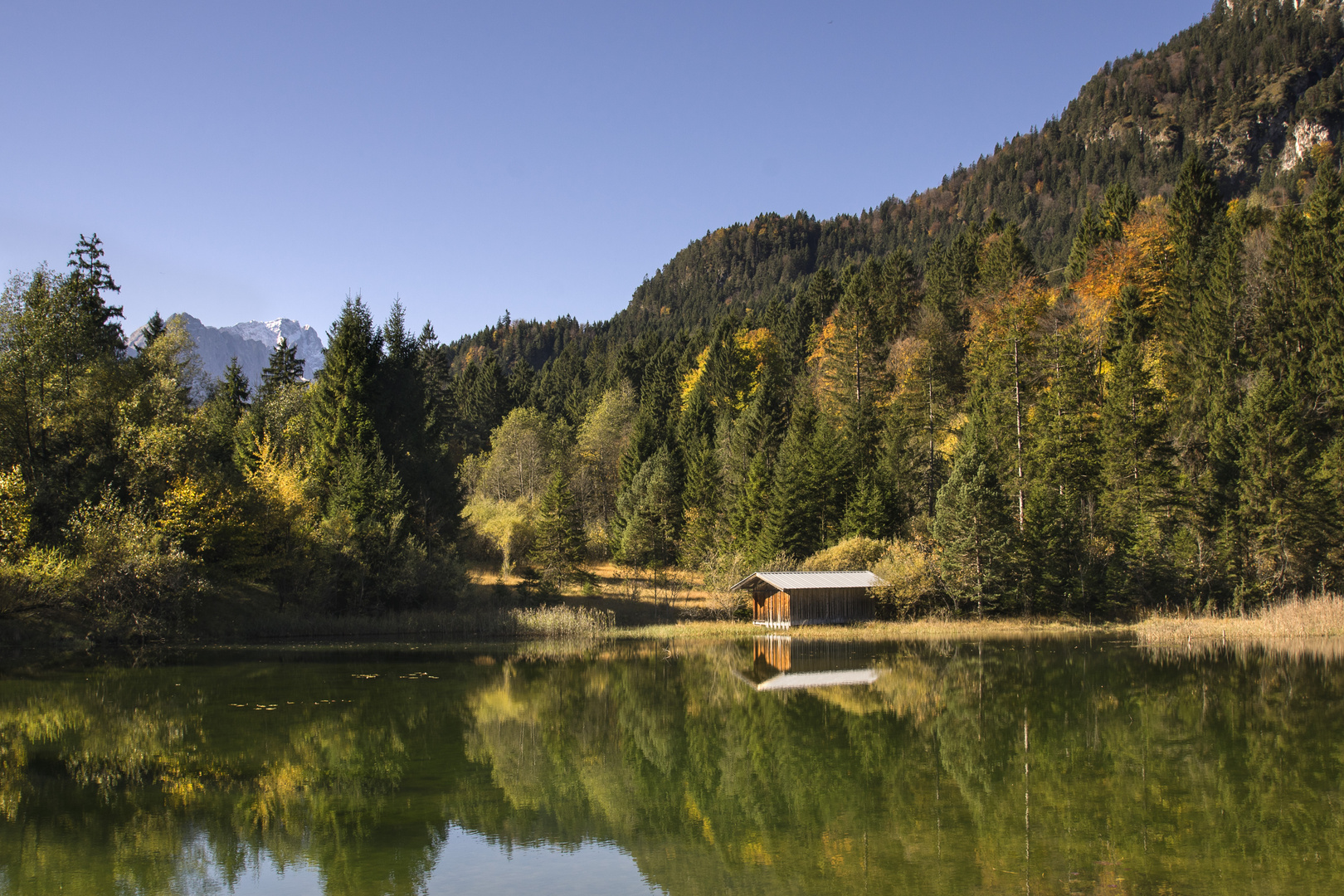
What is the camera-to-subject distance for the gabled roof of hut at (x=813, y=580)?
4653 cm

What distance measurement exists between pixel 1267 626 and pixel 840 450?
82.3 feet

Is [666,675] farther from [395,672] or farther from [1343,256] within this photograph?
[1343,256]

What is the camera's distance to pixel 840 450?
189 ft

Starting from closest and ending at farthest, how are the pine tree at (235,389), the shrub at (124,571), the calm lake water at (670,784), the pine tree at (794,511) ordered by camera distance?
the calm lake water at (670,784) < the shrub at (124,571) < the pine tree at (794,511) < the pine tree at (235,389)

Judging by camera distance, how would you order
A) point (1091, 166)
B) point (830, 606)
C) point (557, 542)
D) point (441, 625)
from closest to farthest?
1. point (441, 625)
2. point (830, 606)
3. point (557, 542)
4. point (1091, 166)

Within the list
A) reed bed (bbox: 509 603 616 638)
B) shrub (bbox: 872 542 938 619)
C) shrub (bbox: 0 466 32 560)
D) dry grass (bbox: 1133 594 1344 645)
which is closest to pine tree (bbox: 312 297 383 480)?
reed bed (bbox: 509 603 616 638)

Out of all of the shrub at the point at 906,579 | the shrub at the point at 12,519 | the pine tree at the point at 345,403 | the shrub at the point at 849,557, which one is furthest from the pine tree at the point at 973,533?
the shrub at the point at 12,519

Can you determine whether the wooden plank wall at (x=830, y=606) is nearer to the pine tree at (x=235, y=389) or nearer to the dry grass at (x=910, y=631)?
the dry grass at (x=910, y=631)

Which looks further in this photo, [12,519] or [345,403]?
[345,403]

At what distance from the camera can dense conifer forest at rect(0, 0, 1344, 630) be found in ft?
125

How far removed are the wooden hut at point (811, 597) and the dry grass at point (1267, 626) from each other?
13556 mm

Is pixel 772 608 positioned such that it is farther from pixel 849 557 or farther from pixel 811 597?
pixel 849 557

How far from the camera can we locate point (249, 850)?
1167 centimetres

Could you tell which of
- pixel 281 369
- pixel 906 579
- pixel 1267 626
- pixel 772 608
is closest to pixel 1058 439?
pixel 906 579
